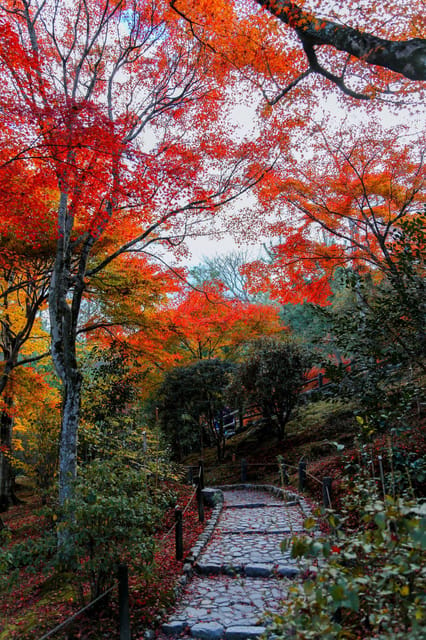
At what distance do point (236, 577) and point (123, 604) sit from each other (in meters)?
1.64

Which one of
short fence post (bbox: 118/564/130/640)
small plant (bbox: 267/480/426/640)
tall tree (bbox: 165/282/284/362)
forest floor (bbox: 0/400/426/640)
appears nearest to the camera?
small plant (bbox: 267/480/426/640)

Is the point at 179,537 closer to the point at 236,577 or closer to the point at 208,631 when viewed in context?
the point at 208,631

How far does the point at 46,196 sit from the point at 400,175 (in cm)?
932

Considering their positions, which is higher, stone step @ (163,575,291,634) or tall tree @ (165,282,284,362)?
tall tree @ (165,282,284,362)

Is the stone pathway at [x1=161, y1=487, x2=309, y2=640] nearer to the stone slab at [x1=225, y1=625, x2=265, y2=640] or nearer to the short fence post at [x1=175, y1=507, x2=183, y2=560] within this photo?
the stone slab at [x1=225, y1=625, x2=265, y2=640]

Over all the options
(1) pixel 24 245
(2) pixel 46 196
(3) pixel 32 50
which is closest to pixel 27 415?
(1) pixel 24 245

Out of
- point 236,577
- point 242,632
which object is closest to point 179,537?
point 242,632

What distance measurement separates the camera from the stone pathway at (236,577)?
12.9 ft

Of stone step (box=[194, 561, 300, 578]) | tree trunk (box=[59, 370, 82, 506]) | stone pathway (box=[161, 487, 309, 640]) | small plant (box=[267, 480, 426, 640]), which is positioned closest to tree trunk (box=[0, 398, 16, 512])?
tree trunk (box=[59, 370, 82, 506])

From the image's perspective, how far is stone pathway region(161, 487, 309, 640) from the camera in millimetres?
3924

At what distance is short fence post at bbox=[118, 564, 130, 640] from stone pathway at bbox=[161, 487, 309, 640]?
0.65 metres

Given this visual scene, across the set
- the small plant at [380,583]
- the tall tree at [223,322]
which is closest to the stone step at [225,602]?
the small plant at [380,583]

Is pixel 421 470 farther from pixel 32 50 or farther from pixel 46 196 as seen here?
pixel 46 196

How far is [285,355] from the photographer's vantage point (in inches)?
546
